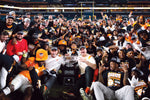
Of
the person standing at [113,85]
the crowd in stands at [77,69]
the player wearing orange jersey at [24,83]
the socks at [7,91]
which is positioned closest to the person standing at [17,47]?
the crowd in stands at [77,69]

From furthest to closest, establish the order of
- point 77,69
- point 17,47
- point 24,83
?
point 77,69
point 17,47
point 24,83

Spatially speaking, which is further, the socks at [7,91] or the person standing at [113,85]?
the person standing at [113,85]

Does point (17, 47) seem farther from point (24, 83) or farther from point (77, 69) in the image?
point (77, 69)

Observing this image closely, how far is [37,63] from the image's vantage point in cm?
434

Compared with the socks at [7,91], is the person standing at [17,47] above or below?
above

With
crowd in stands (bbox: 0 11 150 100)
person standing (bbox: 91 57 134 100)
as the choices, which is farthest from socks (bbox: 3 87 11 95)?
person standing (bbox: 91 57 134 100)

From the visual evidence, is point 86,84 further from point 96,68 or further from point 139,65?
point 139,65

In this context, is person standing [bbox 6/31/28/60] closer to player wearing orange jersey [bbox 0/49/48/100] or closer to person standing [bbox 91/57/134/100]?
player wearing orange jersey [bbox 0/49/48/100]

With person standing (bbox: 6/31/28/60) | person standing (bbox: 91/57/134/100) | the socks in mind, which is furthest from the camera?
person standing (bbox: 6/31/28/60)

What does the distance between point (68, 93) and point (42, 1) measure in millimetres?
33143

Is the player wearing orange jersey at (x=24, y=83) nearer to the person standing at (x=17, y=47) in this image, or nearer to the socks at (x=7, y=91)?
the socks at (x=7, y=91)

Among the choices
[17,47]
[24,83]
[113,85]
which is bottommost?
[113,85]

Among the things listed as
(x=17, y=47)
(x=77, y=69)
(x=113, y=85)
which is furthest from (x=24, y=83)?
(x=113, y=85)

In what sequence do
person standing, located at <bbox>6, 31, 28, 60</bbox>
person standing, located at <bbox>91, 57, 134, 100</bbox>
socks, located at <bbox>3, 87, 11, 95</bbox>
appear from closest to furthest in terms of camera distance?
socks, located at <bbox>3, 87, 11, 95</bbox> → person standing, located at <bbox>91, 57, 134, 100</bbox> → person standing, located at <bbox>6, 31, 28, 60</bbox>
